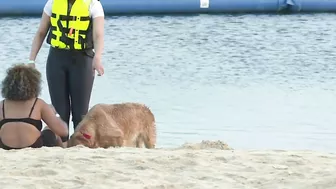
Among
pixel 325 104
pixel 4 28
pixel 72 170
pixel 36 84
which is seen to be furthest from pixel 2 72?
pixel 72 170

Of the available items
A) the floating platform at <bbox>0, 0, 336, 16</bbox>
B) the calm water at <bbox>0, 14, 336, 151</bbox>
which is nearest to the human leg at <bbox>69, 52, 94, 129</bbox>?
the calm water at <bbox>0, 14, 336, 151</bbox>

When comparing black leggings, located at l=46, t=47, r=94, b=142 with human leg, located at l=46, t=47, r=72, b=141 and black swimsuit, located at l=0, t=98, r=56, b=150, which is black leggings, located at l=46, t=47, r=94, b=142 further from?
black swimsuit, located at l=0, t=98, r=56, b=150

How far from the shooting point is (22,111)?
20.2 feet

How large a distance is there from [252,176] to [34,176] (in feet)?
4.61

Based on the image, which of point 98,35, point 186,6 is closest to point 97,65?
point 98,35

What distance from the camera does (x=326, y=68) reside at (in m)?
15.9

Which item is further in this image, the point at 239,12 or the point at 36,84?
the point at 239,12

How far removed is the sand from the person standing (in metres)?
0.86

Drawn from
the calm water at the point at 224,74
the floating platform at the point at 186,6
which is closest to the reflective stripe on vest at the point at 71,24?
the calm water at the point at 224,74

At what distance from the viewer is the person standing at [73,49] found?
6.75m

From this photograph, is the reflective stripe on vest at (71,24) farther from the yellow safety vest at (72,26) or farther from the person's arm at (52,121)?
the person's arm at (52,121)

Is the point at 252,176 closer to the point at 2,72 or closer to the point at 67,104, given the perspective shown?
the point at 67,104

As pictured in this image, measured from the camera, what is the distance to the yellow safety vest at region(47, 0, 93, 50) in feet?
22.2

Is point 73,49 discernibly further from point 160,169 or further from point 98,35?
point 160,169
